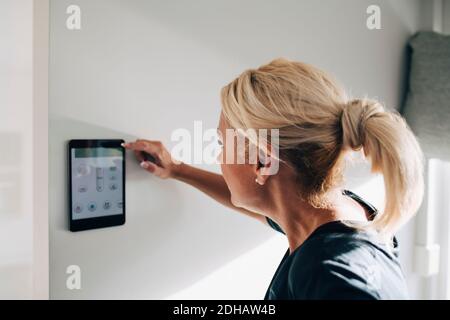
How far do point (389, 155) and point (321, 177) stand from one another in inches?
4.6

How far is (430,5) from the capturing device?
1.23 metres

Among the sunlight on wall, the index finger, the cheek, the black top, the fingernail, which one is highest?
the index finger

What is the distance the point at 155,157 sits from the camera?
2.57 feet

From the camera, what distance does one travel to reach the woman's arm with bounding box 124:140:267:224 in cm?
77

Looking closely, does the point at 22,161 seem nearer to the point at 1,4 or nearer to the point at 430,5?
the point at 1,4

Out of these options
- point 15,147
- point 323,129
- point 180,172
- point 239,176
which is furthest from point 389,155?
point 15,147

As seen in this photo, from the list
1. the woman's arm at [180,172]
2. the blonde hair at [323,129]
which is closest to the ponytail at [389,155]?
the blonde hair at [323,129]

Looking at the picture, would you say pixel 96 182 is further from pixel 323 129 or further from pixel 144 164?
pixel 323 129

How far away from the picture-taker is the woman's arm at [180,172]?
30.3 inches

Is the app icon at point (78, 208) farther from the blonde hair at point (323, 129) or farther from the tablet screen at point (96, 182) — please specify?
the blonde hair at point (323, 129)

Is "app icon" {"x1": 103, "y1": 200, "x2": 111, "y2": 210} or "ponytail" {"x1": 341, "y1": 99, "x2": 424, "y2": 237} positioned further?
"app icon" {"x1": 103, "y1": 200, "x2": 111, "y2": 210}

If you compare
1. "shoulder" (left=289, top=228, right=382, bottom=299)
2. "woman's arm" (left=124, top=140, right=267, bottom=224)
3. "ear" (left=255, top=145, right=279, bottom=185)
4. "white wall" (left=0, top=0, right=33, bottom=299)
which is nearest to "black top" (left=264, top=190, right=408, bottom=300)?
"shoulder" (left=289, top=228, right=382, bottom=299)

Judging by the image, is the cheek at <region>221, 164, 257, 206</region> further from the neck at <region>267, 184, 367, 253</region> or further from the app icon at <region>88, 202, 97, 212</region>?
the app icon at <region>88, 202, 97, 212</region>
